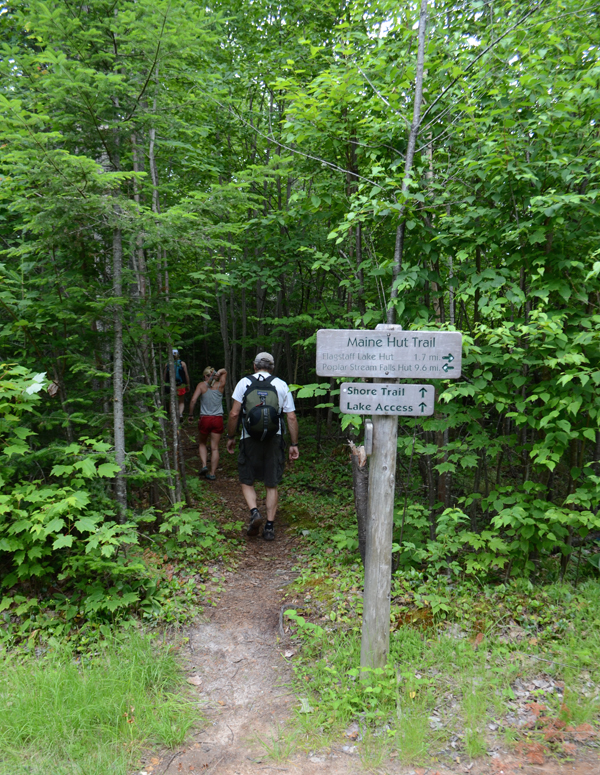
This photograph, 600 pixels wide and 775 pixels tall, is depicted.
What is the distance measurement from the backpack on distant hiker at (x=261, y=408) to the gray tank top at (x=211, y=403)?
2.67 m

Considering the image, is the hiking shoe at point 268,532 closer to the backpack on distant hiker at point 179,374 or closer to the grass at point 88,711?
the grass at point 88,711

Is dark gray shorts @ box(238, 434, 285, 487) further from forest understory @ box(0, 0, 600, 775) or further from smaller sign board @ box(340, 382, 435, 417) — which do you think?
smaller sign board @ box(340, 382, 435, 417)

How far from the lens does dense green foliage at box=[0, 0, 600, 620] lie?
11.7 feet

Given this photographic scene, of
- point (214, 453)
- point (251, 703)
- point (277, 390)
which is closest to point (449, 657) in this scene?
point (251, 703)

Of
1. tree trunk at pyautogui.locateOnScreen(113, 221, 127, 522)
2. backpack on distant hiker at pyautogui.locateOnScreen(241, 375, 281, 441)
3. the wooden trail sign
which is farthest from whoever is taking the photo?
backpack on distant hiker at pyautogui.locateOnScreen(241, 375, 281, 441)

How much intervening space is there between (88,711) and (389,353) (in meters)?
2.88

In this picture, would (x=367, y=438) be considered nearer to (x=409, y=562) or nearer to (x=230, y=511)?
(x=409, y=562)

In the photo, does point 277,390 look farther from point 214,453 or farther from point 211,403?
point 214,453

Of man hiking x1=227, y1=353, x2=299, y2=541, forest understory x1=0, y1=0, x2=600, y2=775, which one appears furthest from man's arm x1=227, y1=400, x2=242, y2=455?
forest understory x1=0, y1=0, x2=600, y2=775

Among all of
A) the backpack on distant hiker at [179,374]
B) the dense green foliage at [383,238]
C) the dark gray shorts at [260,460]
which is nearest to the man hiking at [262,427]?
the dark gray shorts at [260,460]

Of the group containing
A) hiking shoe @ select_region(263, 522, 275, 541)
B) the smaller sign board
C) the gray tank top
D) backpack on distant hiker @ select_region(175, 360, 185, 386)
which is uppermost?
the smaller sign board

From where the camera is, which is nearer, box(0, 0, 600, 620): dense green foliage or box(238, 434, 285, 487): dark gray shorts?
box(0, 0, 600, 620): dense green foliage

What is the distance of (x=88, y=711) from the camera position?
2.90m

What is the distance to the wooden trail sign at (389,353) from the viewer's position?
3033 mm
